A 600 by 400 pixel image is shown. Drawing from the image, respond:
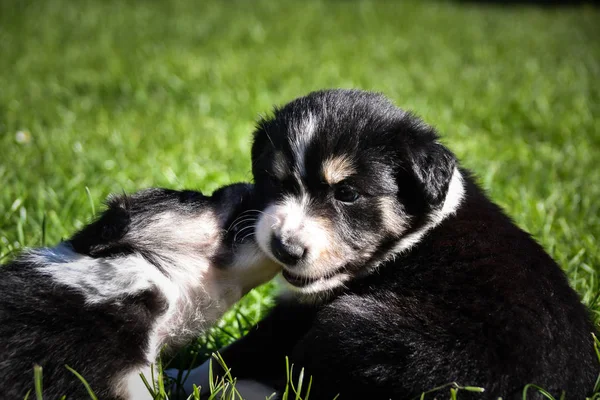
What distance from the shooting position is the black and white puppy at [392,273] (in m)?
2.45

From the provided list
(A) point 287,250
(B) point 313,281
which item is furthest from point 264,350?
(A) point 287,250

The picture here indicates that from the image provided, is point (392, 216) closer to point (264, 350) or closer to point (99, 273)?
point (264, 350)

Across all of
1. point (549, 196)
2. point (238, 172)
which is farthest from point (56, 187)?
point (549, 196)

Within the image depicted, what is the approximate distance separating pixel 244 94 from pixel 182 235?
16.0ft

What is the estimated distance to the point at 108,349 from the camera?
2461 millimetres

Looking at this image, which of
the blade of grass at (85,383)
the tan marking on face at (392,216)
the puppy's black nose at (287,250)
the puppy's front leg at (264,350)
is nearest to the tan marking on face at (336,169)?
the tan marking on face at (392,216)

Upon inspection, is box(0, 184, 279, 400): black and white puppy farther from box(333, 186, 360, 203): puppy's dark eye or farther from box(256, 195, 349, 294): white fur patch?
box(333, 186, 360, 203): puppy's dark eye

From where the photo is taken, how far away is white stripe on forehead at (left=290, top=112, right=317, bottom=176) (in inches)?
118

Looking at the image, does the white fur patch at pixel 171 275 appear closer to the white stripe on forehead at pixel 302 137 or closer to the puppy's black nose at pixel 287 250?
the puppy's black nose at pixel 287 250

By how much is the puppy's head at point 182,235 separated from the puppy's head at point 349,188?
0.13 meters

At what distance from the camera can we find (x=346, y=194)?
2994 millimetres

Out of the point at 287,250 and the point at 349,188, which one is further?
the point at 349,188

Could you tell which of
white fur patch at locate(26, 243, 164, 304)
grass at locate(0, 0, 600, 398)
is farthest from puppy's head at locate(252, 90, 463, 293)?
grass at locate(0, 0, 600, 398)

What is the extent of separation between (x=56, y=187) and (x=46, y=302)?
2720mm
